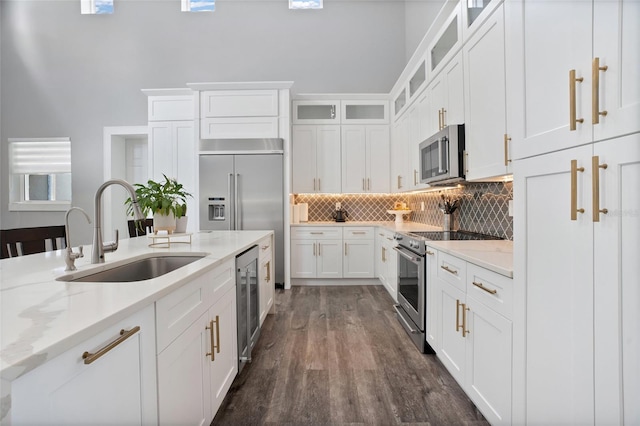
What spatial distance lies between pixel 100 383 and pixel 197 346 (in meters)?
0.59

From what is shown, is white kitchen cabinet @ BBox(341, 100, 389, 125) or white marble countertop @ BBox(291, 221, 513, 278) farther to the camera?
white kitchen cabinet @ BBox(341, 100, 389, 125)

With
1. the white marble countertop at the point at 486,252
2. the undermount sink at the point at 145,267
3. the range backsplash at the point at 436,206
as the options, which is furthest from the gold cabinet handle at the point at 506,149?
the undermount sink at the point at 145,267

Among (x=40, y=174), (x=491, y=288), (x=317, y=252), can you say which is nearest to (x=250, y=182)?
(x=317, y=252)

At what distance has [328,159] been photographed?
15.1 feet

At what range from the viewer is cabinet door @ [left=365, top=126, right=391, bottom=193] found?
15.1 ft

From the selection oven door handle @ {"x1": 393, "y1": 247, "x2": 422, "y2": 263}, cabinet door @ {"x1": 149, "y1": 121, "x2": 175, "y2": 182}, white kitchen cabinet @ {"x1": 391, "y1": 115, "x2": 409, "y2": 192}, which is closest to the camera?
oven door handle @ {"x1": 393, "y1": 247, "x2": 422, "y2": 263}

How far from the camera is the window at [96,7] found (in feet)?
17.2

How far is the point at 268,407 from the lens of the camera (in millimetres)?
1735

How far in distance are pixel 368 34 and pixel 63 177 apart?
5.63 m

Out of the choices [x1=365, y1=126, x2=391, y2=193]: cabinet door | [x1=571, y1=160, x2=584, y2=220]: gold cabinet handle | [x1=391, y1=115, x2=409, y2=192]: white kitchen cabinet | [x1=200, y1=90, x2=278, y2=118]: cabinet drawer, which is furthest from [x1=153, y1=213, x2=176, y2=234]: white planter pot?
[x1=365, y1=126, x2=391, y2=193]: cabinet door

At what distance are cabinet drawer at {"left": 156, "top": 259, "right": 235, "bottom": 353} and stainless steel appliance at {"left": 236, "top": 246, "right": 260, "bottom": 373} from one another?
0.28 meters

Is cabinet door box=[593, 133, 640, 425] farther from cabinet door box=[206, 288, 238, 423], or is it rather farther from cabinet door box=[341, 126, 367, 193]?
cabinet door box=[341, 126, 367, 193]

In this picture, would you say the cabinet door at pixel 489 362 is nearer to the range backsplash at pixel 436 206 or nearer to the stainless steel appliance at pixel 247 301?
the range backsplash at pixel 436 206

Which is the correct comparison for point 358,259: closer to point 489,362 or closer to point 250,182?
point 250,182
